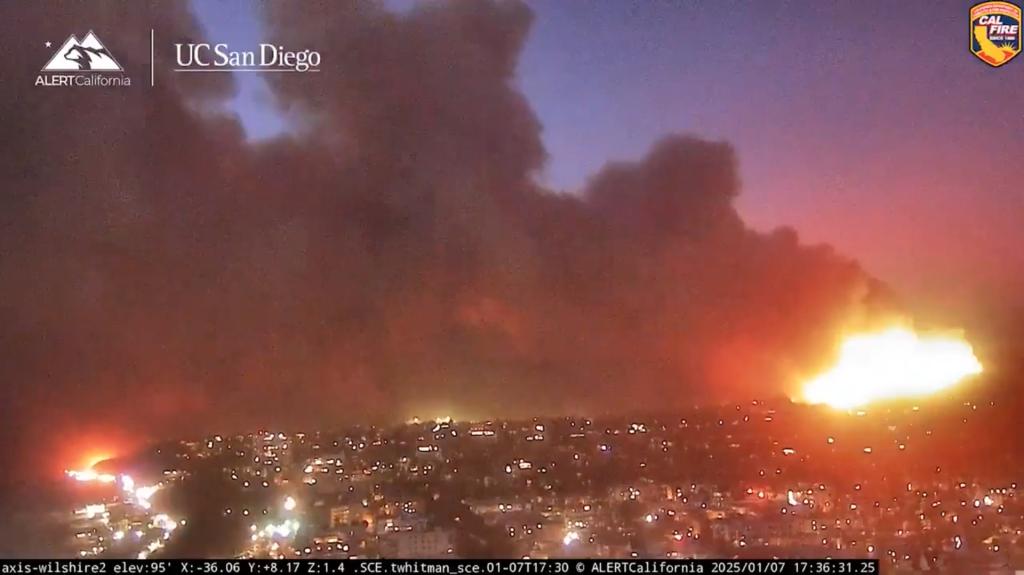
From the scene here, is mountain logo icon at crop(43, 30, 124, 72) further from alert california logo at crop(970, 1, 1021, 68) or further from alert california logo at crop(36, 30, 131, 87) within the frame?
alert california logo at crop(970, 1, 1021, 68)

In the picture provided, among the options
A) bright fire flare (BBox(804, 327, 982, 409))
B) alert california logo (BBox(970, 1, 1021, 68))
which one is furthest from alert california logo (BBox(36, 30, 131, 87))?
alert california logo (BBox(970, 1, 1021, 68))

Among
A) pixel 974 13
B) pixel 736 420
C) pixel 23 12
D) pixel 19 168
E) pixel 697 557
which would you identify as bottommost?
pixel 697 557

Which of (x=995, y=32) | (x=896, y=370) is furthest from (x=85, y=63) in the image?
(x=896, y=370)

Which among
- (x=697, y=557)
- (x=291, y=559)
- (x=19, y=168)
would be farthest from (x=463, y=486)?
(x=19, y=168)

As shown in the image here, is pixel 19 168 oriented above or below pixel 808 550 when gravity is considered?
above

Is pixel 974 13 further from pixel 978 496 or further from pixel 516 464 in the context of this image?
pixel 516 464

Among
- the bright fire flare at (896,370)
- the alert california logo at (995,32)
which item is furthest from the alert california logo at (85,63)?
the alert california logo at (995,32)

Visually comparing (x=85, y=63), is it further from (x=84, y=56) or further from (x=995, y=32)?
(x=995, y=32)
